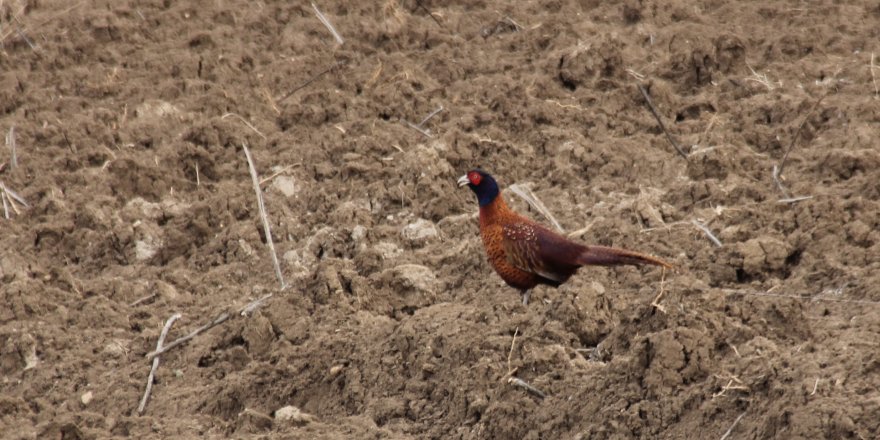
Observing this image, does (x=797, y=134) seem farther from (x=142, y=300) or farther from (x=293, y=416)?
(x=142, y=300)

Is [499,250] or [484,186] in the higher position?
[484,186]

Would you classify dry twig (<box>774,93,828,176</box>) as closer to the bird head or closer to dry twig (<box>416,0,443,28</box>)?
the bird head

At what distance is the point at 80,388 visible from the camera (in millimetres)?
6609

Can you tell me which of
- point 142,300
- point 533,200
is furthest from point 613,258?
point 142,300

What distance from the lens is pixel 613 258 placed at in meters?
6.15

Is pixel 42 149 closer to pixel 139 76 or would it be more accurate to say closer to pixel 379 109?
pixel 139 76

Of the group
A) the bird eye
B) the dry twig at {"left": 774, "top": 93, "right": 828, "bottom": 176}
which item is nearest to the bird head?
the bird eye

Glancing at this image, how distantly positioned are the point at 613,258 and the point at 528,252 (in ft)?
1.60

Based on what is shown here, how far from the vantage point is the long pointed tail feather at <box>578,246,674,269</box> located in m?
5.96

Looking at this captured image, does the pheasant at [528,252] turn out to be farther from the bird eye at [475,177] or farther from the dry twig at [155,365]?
the dry twig at [155,365]

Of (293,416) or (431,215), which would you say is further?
(431,215)

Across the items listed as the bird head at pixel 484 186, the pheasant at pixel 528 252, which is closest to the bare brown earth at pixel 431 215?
the pheasant at pixel 528 252

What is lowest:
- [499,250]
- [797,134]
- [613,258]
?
[797,134]

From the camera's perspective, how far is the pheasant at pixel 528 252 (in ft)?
21.0
